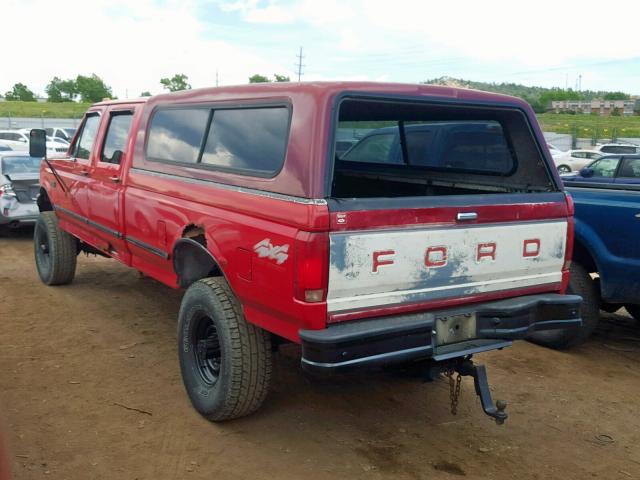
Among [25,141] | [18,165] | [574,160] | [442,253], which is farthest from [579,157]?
[442,253]

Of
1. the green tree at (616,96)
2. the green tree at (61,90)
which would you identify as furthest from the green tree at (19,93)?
the green tree at (616,96)

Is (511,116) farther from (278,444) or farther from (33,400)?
(33,400)

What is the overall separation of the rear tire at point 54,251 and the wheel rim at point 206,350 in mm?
3234

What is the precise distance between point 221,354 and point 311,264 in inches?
39.7

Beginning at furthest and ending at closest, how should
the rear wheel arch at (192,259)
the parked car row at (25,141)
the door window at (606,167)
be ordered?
the parked car row at (25,141) < the door window at (606,167) < the rear wheel arch at (192,259)

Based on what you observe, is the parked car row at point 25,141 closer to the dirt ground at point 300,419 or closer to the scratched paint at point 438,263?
the dirt ground at point 300,419

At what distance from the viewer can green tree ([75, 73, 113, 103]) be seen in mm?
90000

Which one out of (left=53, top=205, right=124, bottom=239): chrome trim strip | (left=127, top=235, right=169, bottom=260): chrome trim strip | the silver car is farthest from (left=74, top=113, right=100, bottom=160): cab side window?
the silver car

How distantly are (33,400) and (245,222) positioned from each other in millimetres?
1980

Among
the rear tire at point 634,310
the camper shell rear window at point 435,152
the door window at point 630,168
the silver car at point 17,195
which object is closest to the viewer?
the camper shell rear window at point 435,152

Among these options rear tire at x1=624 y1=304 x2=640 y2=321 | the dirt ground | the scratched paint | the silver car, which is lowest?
the dirt ground

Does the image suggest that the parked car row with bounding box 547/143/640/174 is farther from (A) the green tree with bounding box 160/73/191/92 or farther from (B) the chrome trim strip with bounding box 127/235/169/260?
(A) the green tree with bounding box 160/73/191/92

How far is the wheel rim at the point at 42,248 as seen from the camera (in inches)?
269

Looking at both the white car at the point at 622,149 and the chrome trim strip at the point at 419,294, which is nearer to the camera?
the chrome trim strip at the point at 419,294
